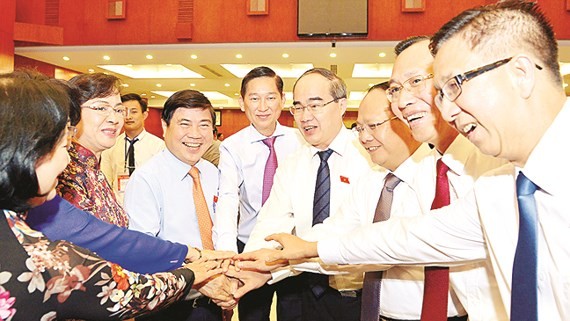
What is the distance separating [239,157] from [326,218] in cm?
82

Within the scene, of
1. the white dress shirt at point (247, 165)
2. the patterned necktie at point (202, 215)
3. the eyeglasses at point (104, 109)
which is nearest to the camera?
the eyeglasses at point (104, 109)

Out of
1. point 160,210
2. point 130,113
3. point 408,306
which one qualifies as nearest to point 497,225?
point 408,306

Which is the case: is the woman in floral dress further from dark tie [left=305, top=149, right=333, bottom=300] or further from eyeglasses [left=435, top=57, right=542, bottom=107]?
dark tie [left=305, top=149, right=333, bottom=300]

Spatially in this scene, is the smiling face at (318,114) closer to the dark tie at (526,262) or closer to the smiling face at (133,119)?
the dark tie at (526,262)

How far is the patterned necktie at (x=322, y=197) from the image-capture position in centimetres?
249

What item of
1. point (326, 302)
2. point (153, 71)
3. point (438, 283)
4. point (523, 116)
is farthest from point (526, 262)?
point (153, 71)

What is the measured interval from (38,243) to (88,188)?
3.33 feet

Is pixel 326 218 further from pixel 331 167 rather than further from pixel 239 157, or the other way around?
pixel 239 157

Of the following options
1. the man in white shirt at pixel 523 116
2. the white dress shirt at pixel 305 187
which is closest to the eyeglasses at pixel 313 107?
the white dress shirt at pixel 305 187

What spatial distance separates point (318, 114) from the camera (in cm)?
259

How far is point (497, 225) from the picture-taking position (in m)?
1.35

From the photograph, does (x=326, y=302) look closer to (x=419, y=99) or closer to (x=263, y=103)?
(x=419, y=99)

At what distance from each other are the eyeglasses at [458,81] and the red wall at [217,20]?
27.1ft

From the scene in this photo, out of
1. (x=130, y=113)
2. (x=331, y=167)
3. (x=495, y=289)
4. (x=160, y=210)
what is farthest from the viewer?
(x=130, y=113)
